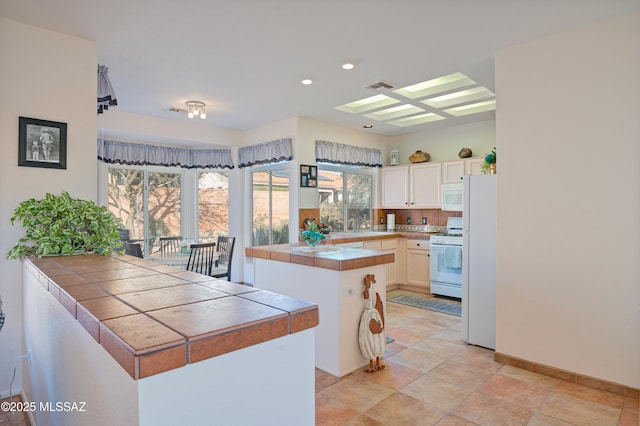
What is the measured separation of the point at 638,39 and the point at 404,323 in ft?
10.5

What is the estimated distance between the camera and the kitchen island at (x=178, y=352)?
73 centimetres

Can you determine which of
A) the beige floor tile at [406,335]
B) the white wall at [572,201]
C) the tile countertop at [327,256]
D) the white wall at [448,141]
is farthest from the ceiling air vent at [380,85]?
the beige floor tile at [406,335]

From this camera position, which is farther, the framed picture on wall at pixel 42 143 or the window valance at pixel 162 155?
the window valance at pixel 162 155

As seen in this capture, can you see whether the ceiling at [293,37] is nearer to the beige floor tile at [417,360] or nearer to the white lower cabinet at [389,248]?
the white lower cabinet at [389,248]

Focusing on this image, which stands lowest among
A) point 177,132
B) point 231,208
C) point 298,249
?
point 298,249

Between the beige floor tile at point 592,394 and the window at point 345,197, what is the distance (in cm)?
369

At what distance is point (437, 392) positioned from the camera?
8.23 ft

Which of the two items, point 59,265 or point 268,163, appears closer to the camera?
point 59,265

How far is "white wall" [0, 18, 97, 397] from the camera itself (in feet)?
7.97

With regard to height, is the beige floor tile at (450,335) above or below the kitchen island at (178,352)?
below

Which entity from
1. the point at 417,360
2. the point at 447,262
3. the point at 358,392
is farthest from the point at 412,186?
the point at 358,392

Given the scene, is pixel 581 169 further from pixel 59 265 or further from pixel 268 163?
pixel 268 163

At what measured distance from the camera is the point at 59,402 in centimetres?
138

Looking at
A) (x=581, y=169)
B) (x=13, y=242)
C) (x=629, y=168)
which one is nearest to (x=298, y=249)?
(x=13, y=242)
